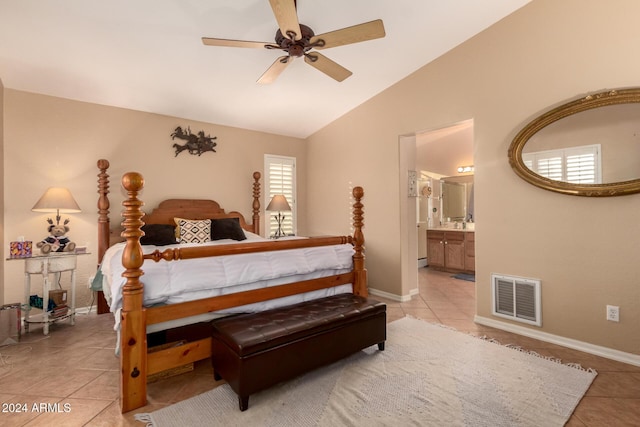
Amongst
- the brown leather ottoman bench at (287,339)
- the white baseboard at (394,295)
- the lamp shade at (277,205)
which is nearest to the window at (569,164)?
the brown leather ottoman bench at (287,339)

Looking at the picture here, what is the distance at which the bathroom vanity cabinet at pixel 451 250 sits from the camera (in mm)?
5570

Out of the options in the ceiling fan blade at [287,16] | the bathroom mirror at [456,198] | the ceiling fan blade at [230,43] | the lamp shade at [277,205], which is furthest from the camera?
the bathroom mirror at [456,198]

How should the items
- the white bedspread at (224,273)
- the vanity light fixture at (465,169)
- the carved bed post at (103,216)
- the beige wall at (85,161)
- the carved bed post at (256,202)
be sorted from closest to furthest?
the white bedspread at (224,273) → the beige wall at (85,161) → the carved bed post at (103,216) → the carved bed post at (256,202) → the vanity light fixture at (465,169)

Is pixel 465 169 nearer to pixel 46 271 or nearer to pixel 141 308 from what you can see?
pixel 141 308

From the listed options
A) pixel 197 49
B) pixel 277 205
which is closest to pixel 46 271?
pixel 197 49

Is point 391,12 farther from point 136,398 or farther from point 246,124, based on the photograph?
point 136,398

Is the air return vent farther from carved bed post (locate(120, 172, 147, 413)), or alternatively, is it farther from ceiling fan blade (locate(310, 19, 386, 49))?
carved bed post (locate(120, 172, 147, 413))

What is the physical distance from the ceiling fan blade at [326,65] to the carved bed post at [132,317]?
5.47 ft

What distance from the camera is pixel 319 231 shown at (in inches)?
211

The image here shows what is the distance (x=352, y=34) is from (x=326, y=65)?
1.61 ft

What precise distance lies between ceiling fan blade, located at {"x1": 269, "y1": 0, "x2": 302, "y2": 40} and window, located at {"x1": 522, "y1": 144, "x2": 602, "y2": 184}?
241 centimetres

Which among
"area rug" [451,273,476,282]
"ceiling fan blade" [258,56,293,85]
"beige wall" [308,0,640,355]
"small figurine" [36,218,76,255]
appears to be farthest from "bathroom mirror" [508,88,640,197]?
"small figurine" [36,218,76,255]

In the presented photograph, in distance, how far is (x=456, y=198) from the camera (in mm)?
6438

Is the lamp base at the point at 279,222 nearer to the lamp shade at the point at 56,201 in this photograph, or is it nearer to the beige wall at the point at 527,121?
the beige wall at the point at 527,121
